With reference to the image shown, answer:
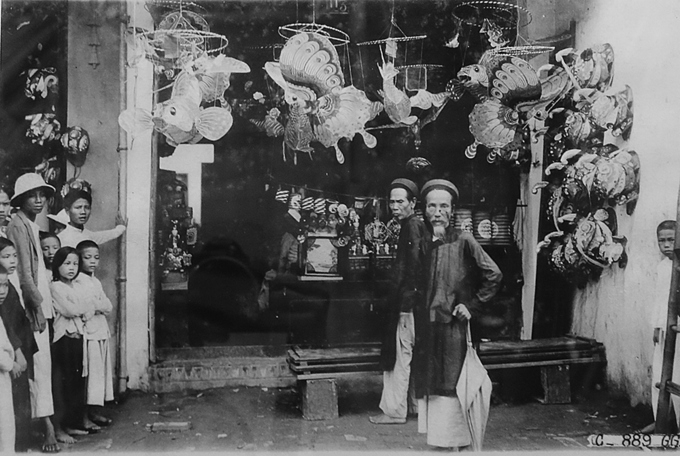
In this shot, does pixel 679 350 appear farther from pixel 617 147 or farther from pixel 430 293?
pixel 430 293

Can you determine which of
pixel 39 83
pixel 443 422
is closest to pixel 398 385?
pixel 443 422

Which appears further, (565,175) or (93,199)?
(565,175)

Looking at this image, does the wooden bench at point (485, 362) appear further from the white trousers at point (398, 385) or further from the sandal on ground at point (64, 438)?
the sandal on ground at point (64, 438)

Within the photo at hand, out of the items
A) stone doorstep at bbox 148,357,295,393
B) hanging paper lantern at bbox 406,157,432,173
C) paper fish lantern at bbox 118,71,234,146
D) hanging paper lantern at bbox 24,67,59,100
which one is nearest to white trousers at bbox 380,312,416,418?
stone doorstep at bbox 148,357,295,393

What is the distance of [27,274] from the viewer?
384 centimetres

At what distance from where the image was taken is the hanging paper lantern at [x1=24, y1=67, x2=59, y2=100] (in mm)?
3908

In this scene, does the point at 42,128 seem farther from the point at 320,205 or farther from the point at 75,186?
the point at 320,205

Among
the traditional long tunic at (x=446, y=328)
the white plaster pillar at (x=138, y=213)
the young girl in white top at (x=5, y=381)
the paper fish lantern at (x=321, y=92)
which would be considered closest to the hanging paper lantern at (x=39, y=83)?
the white plaster pillar at (x=138, y=213)

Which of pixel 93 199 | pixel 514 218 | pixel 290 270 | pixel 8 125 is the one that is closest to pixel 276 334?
pixel 290 270

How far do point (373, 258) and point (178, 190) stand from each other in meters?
1.32

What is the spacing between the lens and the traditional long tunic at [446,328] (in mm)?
4055

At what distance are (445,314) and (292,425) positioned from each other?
1202 millimetres

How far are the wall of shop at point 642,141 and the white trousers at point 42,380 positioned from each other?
3.64 metres

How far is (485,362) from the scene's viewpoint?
13.5 feet
